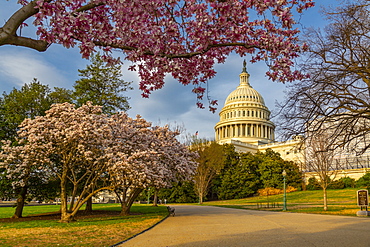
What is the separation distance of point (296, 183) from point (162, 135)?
46026 mm

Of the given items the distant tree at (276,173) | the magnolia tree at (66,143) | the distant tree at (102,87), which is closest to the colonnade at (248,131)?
the distant tree at (276,173)

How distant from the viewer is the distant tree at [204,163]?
2156 inches

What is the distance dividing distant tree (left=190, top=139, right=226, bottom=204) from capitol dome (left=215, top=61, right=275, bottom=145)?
51.2 m

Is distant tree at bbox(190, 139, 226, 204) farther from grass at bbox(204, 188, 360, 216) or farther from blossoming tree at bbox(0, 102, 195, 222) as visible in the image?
blossoming tree at bbox(0, 102, 195, 222)

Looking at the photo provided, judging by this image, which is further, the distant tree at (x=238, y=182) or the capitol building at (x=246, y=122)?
the capitol building at (x=246, y=122)

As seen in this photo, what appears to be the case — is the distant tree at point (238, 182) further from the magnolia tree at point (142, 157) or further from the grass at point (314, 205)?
the magnolia tree at point (142, 157)

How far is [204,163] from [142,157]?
36251 mm

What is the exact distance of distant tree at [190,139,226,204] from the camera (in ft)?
180

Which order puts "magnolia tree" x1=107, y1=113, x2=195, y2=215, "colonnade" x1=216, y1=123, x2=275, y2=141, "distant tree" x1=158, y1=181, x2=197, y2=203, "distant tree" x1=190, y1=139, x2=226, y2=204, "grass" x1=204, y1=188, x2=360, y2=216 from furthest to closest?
"colonnade" x1=216, y1=123, x2=275, y2=141
"distant tree" x1=158, y1=181, x2=197, y2=203
"distant tree" x1=190, y1=139, x2=226, y2=204
"grass" x1=204, y1=188, x2=360, y2=216
"magnolia tree" x1=107, y1=113, x2=195, y2=215

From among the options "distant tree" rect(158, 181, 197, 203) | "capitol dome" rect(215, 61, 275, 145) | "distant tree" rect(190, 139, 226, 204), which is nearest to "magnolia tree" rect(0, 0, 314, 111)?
"distant tree" rect(190, 139, 226, 204)

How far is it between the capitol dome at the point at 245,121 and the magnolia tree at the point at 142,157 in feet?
275

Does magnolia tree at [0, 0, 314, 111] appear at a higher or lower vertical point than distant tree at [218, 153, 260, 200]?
higher

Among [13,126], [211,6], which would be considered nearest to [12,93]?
[13,126]

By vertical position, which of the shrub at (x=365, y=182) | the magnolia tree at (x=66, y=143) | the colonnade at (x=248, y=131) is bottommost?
the shrub at (x=365, y=182)
